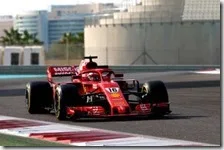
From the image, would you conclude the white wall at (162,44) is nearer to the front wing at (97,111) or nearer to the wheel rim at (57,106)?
the wheel rim at (57,106)

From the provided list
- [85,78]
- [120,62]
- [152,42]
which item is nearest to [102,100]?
[85,78]

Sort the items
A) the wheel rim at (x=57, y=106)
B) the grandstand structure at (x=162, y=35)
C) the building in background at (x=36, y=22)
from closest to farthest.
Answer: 1. the wheel rim at (x=57, y=106)
2. the grandstand structure at (x=162, y=35)
3. the building in background at (x=36, y=22)

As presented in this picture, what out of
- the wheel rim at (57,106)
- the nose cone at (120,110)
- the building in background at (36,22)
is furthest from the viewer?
the building in background at (36,22)

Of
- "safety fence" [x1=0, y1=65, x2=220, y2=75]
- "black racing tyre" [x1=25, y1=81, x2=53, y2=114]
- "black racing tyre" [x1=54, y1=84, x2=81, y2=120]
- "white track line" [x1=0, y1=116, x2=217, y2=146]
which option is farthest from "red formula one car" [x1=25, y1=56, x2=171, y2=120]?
"safety fence" [x1=0, y1=65, x2=220, y2=75]

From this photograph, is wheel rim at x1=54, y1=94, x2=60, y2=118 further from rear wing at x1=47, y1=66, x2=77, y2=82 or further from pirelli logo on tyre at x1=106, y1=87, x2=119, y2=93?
rear wing at x1=47, y1=66, x2=77, y2=82

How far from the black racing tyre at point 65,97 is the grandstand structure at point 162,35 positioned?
129ft

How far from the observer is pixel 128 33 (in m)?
60.6

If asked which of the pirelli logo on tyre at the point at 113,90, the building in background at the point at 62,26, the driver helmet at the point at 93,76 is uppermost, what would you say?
the driver helmet at the point at 93,76

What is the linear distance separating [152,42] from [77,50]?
21.1 ft

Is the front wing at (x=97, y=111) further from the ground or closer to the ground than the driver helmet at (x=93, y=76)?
closer to the ground

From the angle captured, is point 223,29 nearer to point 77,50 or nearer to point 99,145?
point 99,145

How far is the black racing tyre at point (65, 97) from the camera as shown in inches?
577

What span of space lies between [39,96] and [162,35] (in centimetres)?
4312

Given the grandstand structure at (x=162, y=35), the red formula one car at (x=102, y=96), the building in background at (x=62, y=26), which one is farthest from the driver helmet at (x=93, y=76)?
the building in background at (x=62, y=26)
